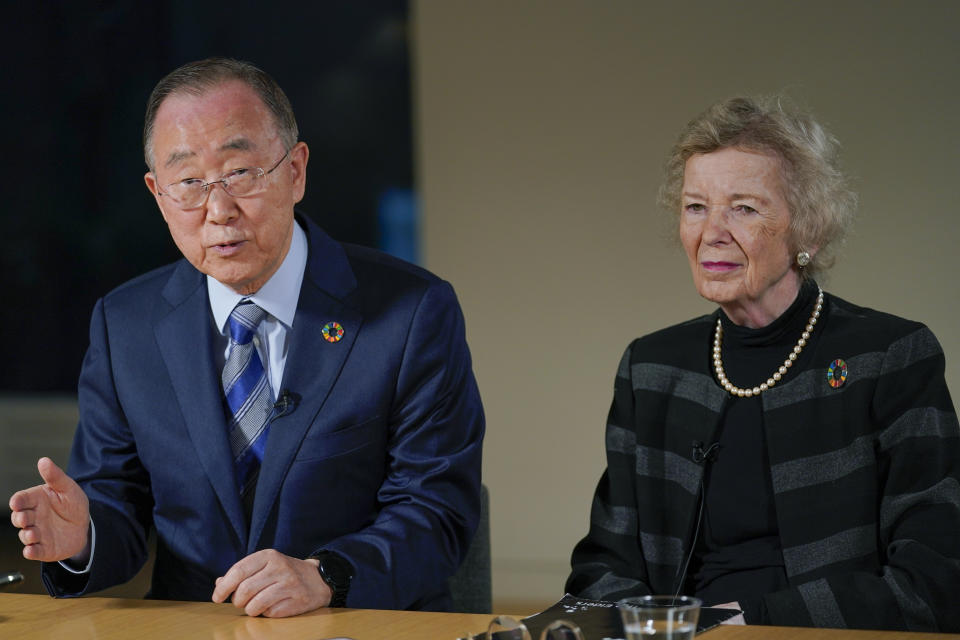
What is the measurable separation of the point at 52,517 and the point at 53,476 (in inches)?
3.9

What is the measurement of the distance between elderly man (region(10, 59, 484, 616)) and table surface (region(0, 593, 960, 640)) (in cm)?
18

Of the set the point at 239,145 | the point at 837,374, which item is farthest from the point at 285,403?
the point at 837,374

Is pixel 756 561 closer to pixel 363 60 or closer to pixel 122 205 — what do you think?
pixel 363 60

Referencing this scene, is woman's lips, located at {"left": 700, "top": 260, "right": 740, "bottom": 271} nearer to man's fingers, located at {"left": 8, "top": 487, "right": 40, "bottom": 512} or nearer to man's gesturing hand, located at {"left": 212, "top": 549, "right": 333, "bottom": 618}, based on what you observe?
man's gesturing hand, located at {"left": 212, "top": 549, "right": 333, "bottom": 618}

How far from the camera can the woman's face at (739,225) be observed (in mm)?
2264

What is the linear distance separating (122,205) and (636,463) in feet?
17.2

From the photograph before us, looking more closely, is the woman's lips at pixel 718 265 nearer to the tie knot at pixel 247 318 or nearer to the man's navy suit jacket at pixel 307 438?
the man's navy suit jacket at pixel 307 438

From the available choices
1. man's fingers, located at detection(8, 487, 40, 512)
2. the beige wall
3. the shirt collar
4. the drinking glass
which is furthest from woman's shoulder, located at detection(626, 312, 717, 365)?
the beige wall

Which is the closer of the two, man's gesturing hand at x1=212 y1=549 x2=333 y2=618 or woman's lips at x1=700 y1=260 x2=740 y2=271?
man's gesturing hand at x1=212 y1=549 x2=333 y2=618

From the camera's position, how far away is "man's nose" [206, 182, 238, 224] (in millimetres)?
2229

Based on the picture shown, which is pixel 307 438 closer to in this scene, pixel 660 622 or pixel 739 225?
pixel 739 225

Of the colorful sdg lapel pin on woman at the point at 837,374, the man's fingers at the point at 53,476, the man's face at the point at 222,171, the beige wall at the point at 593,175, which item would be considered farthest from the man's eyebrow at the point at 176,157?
Answer: the beige wall at the point at 593,175

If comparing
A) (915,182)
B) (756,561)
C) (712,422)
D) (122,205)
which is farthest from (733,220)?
(122,205)

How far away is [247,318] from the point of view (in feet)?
7.79
